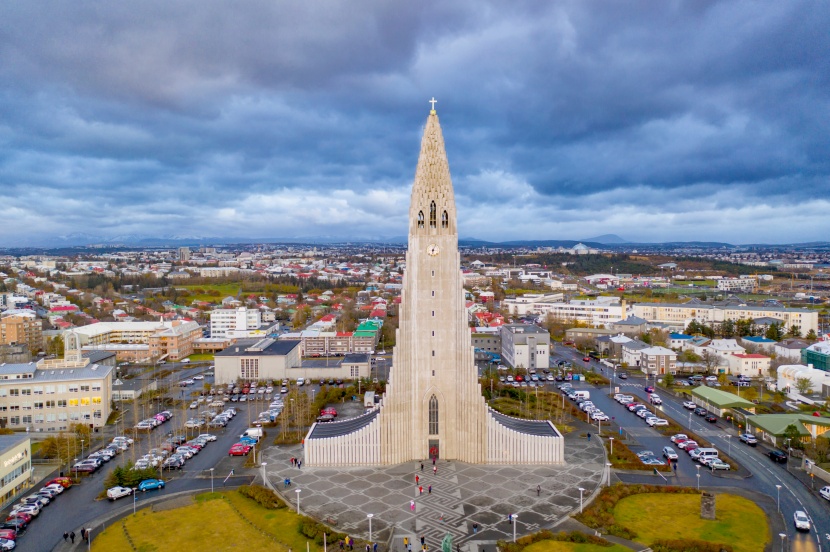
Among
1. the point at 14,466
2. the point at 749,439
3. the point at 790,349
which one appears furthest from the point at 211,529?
the point at 790,349

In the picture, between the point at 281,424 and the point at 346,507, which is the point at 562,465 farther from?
the point at 281,424

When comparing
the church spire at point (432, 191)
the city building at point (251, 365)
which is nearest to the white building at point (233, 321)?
the city building at point (251, 365)

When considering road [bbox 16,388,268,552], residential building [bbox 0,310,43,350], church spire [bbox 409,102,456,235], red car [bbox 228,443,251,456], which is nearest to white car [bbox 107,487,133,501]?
road [bbox 16,388,268,552]

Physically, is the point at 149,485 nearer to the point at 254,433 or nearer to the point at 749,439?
the point at 254,433

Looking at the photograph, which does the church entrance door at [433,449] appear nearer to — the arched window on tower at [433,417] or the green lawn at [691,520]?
the arched window on tower at [433,417]

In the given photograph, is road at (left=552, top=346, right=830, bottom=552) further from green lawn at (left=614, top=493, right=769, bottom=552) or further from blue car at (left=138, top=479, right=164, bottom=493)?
blue car at (left=138, top=479, right=164, bottom=493)
